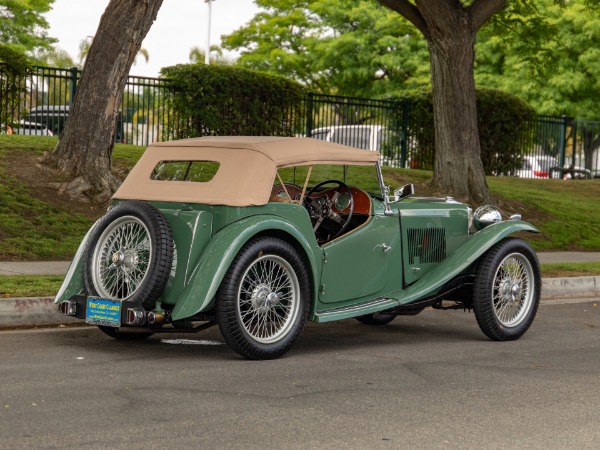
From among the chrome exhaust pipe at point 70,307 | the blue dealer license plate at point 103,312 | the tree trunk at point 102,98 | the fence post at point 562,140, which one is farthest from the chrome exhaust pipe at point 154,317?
the fence post at point 562,140

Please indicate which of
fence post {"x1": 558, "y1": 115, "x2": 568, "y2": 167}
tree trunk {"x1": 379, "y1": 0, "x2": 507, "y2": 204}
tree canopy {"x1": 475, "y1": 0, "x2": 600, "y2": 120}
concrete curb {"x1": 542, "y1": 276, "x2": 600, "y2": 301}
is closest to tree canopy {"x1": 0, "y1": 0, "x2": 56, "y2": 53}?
tree canopy {"x1": 475, "y1": 0, "x2": 600, "y2": 120}

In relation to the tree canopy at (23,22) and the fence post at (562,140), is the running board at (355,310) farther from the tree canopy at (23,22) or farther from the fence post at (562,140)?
the tree canopy at (23,22)

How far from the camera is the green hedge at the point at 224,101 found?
19.4 meters

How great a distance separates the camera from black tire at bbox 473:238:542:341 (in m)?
8.20

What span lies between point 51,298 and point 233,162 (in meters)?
2.21

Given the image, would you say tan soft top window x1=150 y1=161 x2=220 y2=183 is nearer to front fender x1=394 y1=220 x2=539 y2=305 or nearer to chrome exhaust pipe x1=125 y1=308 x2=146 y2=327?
chrome exhaust pipe x1=125 y1=308 x2=146 y2=327

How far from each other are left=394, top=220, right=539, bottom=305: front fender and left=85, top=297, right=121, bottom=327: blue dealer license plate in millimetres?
2314

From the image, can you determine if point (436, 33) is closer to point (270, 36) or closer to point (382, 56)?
point (382, 56)

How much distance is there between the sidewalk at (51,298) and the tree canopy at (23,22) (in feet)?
116

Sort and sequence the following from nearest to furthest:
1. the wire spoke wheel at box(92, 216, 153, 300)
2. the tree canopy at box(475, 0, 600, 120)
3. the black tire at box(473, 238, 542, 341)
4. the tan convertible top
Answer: the wire spoke wheel at box(92, 216, 153, 300) → the tan convertible top → the black tire at box(473, 238, 542, 341) → the tree canopy at box(475, 0, 600, 120)

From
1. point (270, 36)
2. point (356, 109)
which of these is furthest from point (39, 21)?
point (356, 109)

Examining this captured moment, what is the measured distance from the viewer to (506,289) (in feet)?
27.6

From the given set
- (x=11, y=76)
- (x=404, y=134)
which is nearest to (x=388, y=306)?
(x=11, y=76)

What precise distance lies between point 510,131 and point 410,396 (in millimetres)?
20080
